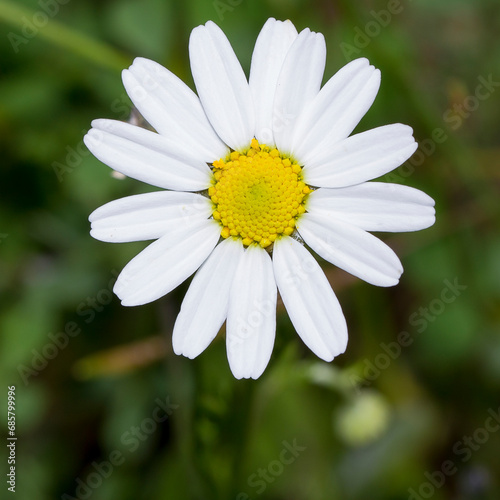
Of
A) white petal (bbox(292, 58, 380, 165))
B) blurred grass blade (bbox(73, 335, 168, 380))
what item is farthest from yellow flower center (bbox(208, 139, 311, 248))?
blurred grass blade (bbox(73, 335, 168, 380))

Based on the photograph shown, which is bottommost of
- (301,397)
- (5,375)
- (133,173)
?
(301,397)

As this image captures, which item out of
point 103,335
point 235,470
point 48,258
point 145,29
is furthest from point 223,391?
point 145,29

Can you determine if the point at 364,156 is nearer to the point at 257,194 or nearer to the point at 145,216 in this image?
the point at 257,194

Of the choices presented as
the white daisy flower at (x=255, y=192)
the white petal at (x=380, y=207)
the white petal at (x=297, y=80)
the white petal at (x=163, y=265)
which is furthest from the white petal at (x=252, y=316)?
the white petal at (x=297, y=80)

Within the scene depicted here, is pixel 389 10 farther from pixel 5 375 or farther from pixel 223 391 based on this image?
pixel 5 375

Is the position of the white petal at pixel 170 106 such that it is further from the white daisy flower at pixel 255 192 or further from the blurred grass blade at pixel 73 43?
the blurred grass blade at pixel 73 43
